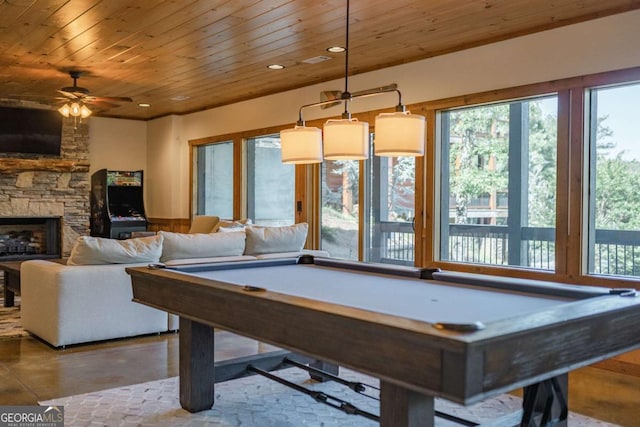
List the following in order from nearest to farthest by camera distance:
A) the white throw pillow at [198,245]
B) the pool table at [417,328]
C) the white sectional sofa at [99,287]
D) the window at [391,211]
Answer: the pool table at [417,328] → the white sectional sofa at [99,287] → the white throw pillow at [198,245] → the window at [391,211]

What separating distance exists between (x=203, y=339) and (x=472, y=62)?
3.48 metres

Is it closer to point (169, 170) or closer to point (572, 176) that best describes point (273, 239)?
point (572, 176)

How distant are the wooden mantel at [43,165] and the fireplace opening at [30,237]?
2.48 ft

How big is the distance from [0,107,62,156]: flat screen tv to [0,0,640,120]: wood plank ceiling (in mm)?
1486

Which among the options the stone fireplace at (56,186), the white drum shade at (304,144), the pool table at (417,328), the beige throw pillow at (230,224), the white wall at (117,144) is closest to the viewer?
the pool table at (417,328)

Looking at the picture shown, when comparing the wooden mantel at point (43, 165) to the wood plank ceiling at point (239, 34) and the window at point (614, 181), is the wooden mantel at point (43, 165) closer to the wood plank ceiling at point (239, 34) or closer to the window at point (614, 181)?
the wood plank ceiling at point (239, 34)

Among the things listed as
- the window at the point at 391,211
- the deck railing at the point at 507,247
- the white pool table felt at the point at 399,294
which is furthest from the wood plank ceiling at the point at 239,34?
the white pool table felt at the point at 399,294

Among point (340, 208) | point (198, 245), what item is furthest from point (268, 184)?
point (198, 245)

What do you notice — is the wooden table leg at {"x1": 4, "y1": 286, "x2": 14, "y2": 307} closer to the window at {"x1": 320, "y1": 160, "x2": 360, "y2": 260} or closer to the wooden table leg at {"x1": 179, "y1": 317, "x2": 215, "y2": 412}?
the window at {"x1": 320, "y1": 160, "x2": 360, "y2": 260}

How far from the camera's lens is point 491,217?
5.30 meters

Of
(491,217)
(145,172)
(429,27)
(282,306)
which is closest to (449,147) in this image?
(491,217)

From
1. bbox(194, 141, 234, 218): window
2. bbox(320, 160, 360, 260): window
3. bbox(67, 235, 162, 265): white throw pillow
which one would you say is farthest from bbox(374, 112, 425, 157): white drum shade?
bbox(194, 141, 234, 218): window

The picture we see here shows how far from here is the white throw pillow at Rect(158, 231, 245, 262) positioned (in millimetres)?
5059

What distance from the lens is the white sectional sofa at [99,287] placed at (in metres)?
4.64
